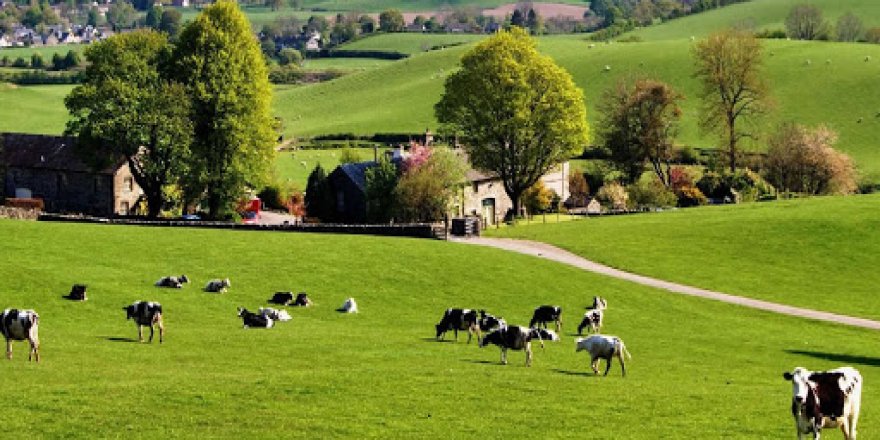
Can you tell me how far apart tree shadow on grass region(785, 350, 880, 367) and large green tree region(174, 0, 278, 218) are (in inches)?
2174

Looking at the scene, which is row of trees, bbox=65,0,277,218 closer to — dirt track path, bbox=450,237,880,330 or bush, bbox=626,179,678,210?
dirt track path, bbox=450,237,880,330

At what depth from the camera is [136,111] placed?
94.4 metres

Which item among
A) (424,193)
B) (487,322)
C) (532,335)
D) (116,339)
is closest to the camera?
(532,335)

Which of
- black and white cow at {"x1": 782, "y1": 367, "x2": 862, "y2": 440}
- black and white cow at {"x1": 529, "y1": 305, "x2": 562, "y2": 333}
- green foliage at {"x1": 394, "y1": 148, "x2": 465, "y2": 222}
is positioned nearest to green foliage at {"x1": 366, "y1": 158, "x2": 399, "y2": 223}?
green foliage at {"x1": 394, "y1": 148, "x2": 465, "y2": 222}

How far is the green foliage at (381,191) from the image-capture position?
99.1 metres

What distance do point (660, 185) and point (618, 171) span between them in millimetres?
22444

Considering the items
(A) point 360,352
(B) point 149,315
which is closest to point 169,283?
(B) point 149,315

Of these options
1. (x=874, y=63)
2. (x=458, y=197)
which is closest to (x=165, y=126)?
(x=458, y=197)

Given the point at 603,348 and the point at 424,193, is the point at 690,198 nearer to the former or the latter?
the point at 424,193

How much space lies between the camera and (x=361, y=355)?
1652 inches

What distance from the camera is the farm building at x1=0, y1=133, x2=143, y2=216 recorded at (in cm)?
10606

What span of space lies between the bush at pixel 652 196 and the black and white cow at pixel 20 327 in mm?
79883

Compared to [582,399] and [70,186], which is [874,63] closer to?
[70,186]

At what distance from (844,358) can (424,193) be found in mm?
51079
